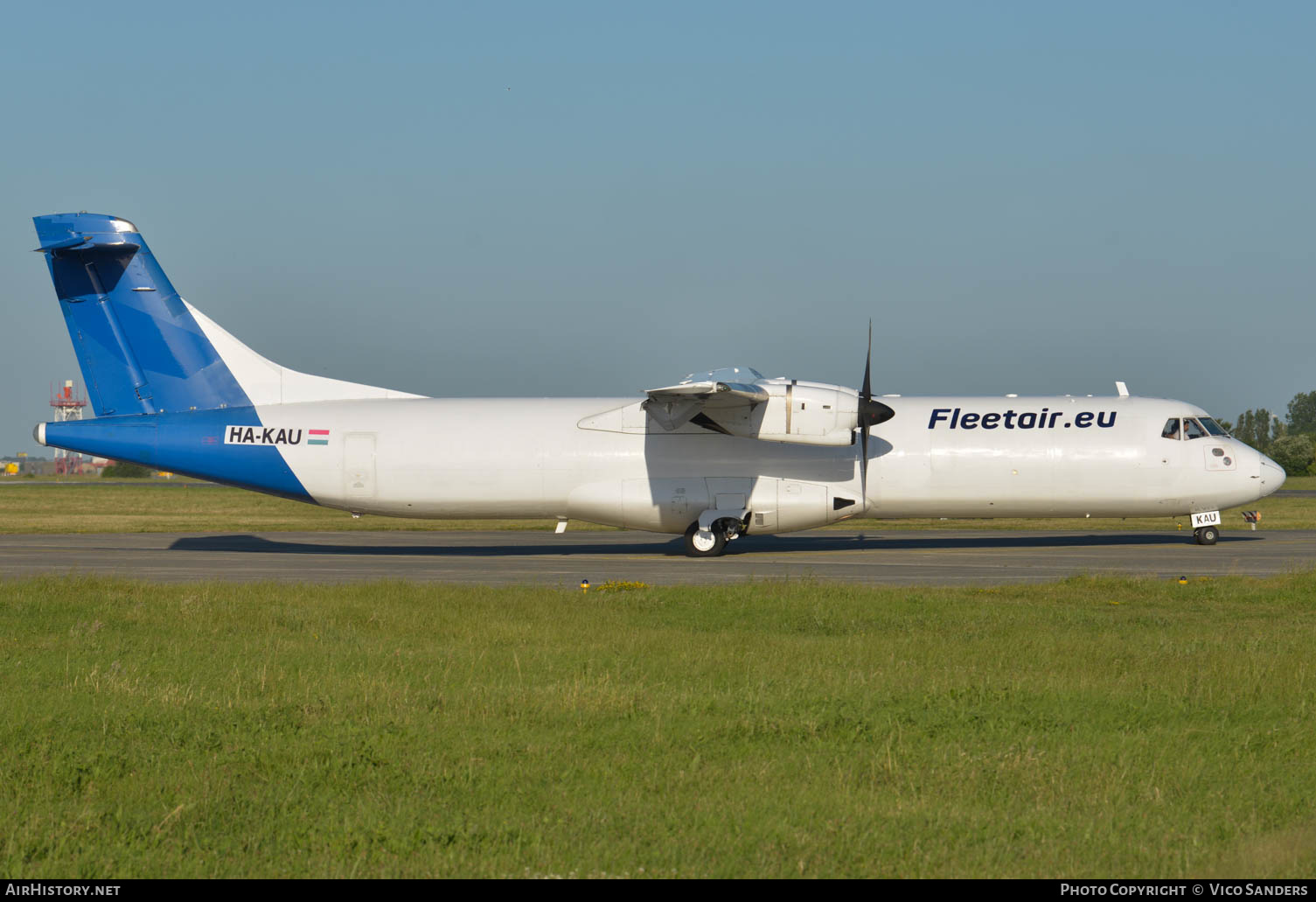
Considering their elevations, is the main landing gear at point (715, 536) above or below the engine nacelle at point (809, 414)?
below

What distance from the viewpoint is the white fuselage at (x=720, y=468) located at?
27.2 metres

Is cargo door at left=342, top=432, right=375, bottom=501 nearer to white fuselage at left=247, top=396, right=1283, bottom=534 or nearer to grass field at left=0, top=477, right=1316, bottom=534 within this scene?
white fuselage at left=247, top=396, right=1283, bottom=534

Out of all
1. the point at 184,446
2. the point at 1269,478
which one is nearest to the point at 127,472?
the point at 184,446

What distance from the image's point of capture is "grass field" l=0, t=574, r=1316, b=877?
619 centimetres

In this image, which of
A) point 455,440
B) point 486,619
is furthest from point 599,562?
point 486,619

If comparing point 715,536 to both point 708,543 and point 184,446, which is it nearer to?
point 708,543

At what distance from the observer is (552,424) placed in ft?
90.8

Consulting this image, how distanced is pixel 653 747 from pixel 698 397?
17.8 metres

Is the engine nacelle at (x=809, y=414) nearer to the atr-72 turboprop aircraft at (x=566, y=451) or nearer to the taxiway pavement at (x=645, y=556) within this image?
the atr-72 turboprop aircraft at (x=566, y=451)

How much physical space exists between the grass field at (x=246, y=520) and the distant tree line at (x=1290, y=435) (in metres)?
4.56

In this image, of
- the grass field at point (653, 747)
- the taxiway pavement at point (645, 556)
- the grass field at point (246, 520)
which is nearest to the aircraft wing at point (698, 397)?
the taxiway pavement at point (645, 556)

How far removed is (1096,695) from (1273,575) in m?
13.7

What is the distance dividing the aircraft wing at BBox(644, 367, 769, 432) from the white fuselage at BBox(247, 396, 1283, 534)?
0.41m

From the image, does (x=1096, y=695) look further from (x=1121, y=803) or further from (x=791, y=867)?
(x=791, y=867)
